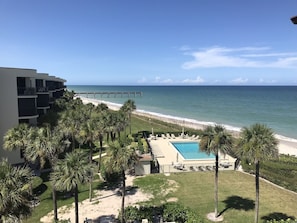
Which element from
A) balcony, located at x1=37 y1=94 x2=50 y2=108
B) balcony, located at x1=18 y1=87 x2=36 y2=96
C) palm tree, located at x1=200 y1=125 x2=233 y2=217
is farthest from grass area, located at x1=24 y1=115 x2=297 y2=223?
balcony, located at x1=37 y1=94 x2=50 y2=108

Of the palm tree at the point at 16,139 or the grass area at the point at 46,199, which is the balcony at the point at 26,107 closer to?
the palm tree at the point at 16,139

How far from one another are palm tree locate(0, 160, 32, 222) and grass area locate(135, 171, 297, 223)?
490 inches

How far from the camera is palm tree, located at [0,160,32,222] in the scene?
34.8 ft

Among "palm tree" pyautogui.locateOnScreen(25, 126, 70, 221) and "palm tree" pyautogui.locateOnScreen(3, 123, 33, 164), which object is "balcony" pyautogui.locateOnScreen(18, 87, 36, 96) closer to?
"palm tree" pyautogui.locateOnScreen(3, 123, 33, 164)

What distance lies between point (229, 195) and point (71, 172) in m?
15.1

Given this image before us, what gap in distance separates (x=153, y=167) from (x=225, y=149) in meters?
14.3

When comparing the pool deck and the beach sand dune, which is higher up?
the pool deck

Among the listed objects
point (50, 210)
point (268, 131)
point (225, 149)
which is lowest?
point (50, 210)

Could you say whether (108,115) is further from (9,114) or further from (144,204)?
(144,204)

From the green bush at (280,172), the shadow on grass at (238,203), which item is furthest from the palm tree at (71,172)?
the green bush at (280,172)

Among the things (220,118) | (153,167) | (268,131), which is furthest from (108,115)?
(220,118)

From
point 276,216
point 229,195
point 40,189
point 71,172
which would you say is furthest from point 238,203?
point 40,189

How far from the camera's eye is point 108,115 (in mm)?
32250

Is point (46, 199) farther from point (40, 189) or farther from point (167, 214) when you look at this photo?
point (167, 214)
